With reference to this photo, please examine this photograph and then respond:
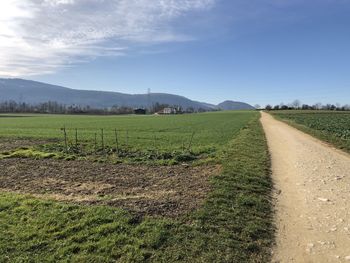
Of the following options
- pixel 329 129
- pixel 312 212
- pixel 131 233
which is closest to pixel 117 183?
pixel 131 233

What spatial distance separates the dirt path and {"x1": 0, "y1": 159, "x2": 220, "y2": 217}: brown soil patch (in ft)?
7.55

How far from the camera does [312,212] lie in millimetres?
9336

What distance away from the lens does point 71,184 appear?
12352 millimetres

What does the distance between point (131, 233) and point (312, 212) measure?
4.50 metres

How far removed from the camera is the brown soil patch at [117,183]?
988 cm

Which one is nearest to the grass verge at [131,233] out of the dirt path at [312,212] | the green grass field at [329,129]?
the dirt path at [312,212]

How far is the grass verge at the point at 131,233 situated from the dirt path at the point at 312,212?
0.39 metres

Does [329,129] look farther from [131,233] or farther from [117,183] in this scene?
[131,233]

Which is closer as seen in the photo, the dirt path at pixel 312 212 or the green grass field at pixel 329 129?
the dirt path at pixel 312 212

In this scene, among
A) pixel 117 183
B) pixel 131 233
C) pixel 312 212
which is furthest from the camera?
pixel 117 183

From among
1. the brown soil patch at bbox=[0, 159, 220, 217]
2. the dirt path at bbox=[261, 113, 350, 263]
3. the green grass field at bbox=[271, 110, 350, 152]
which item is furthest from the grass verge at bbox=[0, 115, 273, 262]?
the green grass field at bbox=[271, 110, 350, 152]

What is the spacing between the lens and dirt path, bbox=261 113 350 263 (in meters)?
6.99

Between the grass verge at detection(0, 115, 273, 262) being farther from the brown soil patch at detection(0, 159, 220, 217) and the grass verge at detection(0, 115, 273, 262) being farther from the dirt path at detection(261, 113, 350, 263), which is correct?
the brown soil patch at detection(0, 159, 220, 217)

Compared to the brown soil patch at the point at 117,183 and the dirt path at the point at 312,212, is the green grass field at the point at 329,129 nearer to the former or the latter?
the dirt path at the point at 312,212
